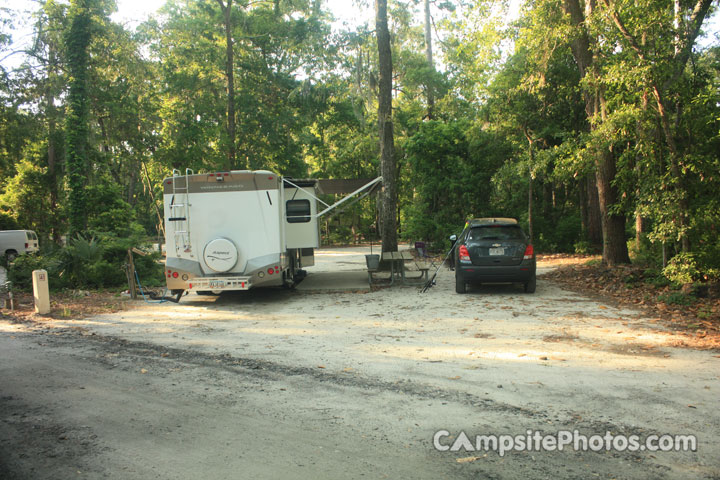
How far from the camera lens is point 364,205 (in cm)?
3825

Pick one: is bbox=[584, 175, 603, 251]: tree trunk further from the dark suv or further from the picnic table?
the dark suv

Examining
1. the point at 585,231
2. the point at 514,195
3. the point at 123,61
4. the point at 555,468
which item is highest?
the point at 123,61

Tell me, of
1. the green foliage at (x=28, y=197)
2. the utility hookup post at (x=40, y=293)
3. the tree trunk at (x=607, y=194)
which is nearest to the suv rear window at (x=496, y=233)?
the tree trunk at (x=607, y=194)

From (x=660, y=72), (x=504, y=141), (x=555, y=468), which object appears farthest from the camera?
(x=504, y=141)

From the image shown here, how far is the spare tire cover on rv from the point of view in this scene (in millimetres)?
10328

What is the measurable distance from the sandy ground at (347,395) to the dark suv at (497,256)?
6.80ft

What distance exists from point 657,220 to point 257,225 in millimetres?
7968

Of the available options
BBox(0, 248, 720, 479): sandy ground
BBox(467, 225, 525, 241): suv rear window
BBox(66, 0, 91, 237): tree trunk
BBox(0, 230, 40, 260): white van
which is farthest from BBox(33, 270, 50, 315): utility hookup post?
BBox(0, 230, 40, 260): white van

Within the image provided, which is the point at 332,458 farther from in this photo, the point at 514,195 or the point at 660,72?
the point at 514,195

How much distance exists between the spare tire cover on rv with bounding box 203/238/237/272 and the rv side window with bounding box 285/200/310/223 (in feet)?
7.81

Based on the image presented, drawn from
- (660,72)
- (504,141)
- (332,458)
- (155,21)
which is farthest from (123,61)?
(332,458)

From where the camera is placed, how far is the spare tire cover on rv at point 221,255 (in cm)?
1033

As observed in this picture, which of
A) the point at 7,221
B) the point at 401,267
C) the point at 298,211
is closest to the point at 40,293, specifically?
the point at 298,211

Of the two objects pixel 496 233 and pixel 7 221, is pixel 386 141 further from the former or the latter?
pixel 7 221
